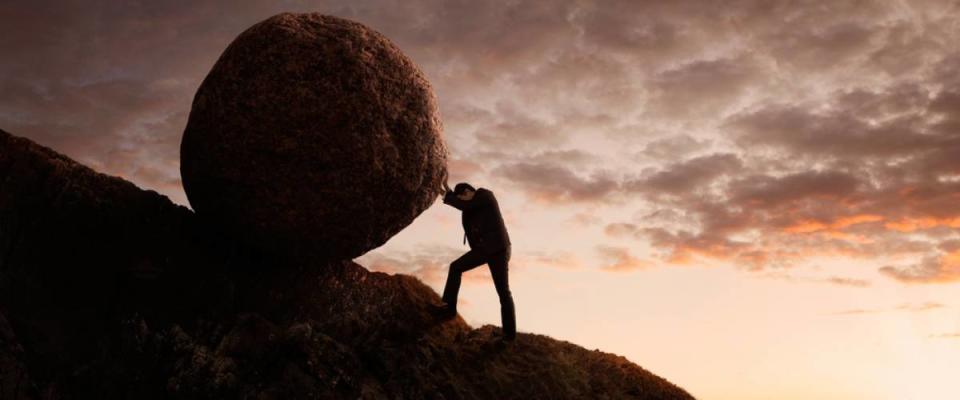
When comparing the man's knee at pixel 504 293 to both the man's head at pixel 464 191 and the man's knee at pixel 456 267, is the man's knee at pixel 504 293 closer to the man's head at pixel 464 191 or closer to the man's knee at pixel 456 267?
the man's knee at pixel 456 267

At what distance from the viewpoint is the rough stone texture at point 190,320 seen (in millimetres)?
10523

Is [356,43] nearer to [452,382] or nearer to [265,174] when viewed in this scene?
[265,174]

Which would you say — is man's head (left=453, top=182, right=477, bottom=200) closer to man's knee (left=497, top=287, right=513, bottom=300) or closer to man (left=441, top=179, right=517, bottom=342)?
man (left=441, top=179, right=517, bottom=342)

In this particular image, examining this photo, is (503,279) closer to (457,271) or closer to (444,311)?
(457,271)

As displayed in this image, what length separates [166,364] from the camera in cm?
1057

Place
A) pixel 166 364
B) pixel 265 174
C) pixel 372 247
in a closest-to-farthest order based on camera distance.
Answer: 1. pixel 166 364
2. pixel 265 174
3. pixel 372 247

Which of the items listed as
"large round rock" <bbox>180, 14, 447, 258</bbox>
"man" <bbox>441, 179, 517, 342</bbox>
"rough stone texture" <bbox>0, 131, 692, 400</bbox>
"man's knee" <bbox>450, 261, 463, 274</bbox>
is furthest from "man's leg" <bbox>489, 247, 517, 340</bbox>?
"large round rock" <bbox>180, 14, 447, 258</bbox>

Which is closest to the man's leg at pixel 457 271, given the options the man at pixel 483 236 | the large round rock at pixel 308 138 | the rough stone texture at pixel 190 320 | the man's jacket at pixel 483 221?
the man at pixel 483 236

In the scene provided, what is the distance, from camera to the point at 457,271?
44.4 feet

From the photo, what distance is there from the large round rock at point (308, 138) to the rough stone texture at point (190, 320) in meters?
0.94

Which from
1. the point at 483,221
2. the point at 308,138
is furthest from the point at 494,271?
the point at 308,138

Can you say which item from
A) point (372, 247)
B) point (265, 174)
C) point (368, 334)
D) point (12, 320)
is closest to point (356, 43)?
point (265, 174)

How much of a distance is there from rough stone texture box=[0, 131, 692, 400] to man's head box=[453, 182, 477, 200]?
237cm

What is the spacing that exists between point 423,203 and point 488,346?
2853 mm
